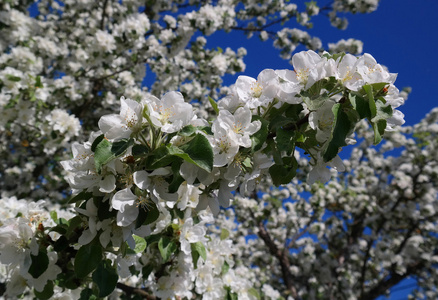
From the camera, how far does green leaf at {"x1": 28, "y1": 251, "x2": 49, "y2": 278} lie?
1.25 metres

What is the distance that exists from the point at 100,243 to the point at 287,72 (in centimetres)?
86

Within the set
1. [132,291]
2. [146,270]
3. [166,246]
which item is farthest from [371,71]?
[132,291]

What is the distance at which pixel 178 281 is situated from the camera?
1.87m

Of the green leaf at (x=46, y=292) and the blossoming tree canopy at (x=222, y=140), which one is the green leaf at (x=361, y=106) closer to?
the blossoming tree canopy at (x=222, y=140)

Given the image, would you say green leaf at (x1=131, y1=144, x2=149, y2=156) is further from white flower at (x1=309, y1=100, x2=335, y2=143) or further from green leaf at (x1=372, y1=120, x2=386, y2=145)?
green leaf at (x1=372, y1=120, x2=386, y2=145)

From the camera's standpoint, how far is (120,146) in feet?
3.27

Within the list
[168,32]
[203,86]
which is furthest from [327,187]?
[168,32]

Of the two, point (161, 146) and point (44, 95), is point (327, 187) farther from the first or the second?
point (161, 146)

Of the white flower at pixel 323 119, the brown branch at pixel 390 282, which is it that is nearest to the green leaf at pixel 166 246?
the white flower at pixel 323 119

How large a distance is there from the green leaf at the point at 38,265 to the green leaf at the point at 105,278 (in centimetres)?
19

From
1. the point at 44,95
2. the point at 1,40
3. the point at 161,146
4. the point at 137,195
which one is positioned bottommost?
the point at 1,40

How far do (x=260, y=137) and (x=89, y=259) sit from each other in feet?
2.39

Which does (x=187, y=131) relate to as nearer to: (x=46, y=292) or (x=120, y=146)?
(x=120, y=146)

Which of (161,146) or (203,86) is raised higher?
(203,86)
